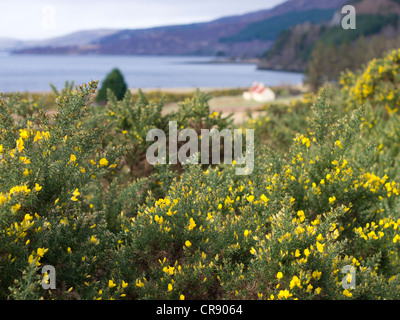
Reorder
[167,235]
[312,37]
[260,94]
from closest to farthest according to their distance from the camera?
[167,235] < [260,94] < [312,37]

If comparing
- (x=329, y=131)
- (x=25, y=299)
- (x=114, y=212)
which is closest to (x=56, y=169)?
(x=25, y=299)

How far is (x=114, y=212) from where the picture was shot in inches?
163

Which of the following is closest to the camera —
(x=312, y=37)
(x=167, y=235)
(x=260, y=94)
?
(x=167, y=235)

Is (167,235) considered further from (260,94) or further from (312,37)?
(312,37)

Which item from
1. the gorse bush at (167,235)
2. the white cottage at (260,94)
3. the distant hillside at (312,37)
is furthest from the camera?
the distant hillside at (312,37)

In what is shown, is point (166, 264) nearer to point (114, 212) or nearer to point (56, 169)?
point (56, 169)

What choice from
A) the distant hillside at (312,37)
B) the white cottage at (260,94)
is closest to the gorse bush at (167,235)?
the white cottage at (260,94)

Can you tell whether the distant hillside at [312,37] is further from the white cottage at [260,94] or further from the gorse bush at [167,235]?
the gorse bush at [167,235]

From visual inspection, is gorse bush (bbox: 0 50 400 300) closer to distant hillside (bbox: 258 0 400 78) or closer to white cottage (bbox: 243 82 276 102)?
white cottage (bbox: 243 82 276 102)

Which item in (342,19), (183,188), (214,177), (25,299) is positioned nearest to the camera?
(25,299)

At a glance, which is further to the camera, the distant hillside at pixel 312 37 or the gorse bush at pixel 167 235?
the distant hillside at pixel 312 37

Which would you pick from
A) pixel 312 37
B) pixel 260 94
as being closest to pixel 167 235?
pixel 260 94

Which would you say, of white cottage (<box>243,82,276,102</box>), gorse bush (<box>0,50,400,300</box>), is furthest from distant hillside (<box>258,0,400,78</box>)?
gorse bush (<box>0,50,400,300</box>)
